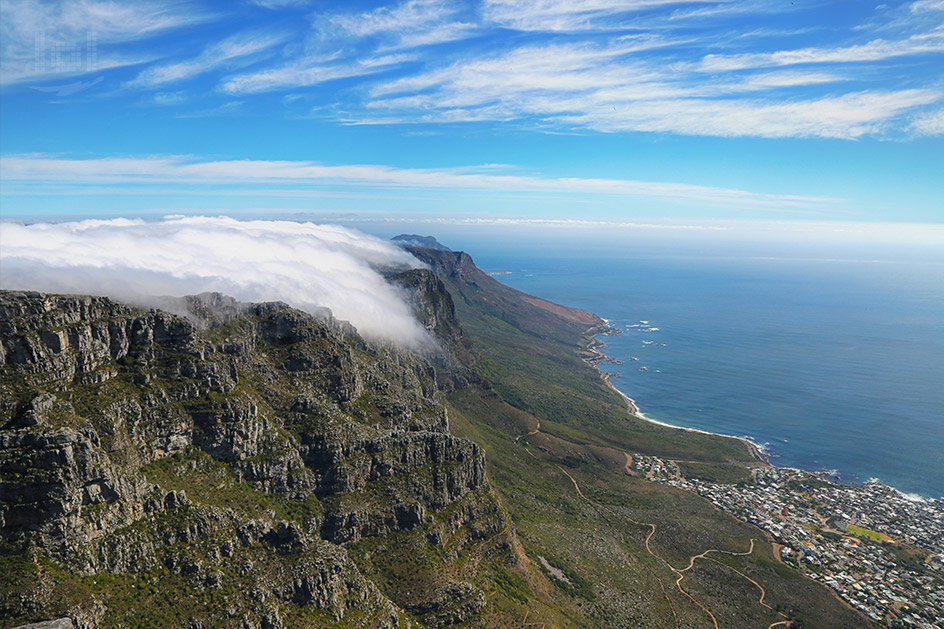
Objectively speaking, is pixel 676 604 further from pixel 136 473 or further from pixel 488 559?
pixel 136 473

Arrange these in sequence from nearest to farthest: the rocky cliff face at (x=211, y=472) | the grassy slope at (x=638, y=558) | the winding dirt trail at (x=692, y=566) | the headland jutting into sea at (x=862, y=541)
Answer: the rocky cliff face at (x=211, y=472)
the grassy slope at (x=638, y=558)
the winding dirt trail at (x=692, y=566)
the headland jutting into sea at (x=862, y=541)

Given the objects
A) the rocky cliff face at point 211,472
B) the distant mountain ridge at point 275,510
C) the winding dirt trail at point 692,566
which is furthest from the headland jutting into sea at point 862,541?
the rocky cliff face at point 211,472

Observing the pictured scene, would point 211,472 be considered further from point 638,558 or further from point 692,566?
point 692,566

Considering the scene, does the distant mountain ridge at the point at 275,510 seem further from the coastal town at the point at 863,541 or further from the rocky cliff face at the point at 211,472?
the coastal town at the point at 863,541

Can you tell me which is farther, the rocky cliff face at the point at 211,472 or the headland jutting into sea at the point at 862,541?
the headland jutting into sea at the point at 862,541

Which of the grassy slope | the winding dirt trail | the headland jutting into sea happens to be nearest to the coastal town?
the headland jutting into sea

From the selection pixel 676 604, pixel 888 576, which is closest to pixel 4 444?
pixel 676 604

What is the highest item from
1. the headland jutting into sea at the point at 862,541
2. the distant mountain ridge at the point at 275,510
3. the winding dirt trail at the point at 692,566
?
the distant mountain ridge at the point at 275,510
